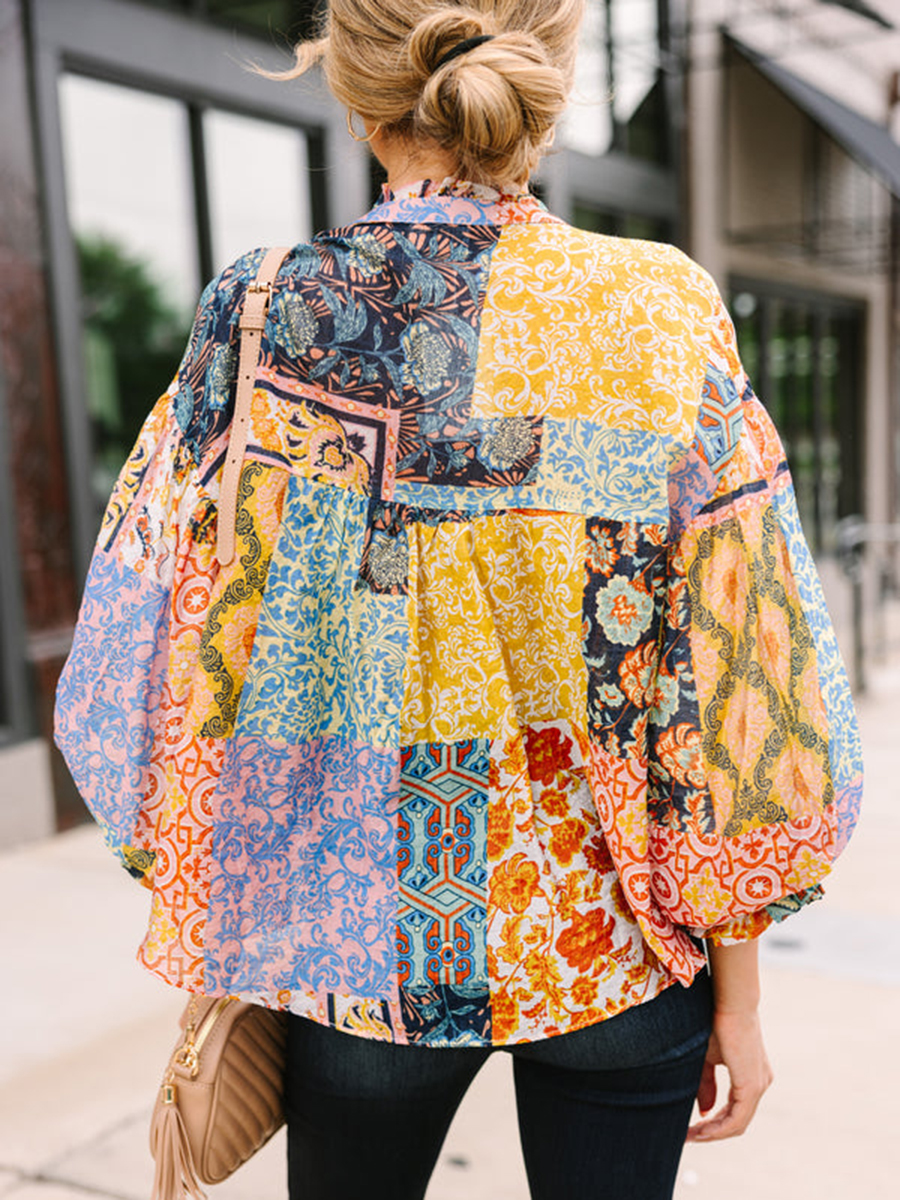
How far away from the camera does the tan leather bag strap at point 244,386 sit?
110cm

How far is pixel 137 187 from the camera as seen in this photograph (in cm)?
550

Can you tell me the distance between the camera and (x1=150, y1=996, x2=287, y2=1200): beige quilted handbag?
1225mm

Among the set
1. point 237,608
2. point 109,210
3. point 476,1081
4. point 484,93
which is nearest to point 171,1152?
point 237,608

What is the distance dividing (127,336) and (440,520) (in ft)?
15.7

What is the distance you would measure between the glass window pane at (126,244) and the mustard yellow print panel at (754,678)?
14.7ft

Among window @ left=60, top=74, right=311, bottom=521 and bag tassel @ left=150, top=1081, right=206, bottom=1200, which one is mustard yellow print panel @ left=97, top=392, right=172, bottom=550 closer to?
bag tassel @ left=150, top=1081, right=206, bottom=1200

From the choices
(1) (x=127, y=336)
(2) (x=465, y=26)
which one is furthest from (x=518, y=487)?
(1) (x=127, y=336)

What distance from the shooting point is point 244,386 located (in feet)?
3.64

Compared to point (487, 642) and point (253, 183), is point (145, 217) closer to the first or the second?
point (253, 183)

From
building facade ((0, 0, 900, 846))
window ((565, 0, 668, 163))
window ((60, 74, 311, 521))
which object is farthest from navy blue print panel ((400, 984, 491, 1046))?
window ((565, 0, 668, 163))

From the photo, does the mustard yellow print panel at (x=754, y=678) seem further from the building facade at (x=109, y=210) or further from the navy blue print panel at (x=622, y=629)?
the building facade at (x=109, y=210)

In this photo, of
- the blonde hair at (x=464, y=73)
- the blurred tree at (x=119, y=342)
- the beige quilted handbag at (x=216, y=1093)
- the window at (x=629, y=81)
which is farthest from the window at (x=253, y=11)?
the beige quilted handbag at (x=216, y=1093)

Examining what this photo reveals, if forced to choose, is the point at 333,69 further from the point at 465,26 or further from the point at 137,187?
the point at 137,187

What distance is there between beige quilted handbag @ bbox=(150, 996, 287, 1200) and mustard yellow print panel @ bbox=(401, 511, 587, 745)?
0.36 meters
